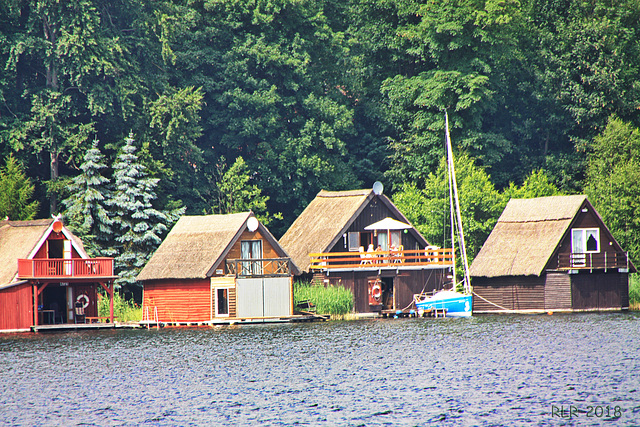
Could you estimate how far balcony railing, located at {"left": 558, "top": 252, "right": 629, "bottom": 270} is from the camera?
5850 cm

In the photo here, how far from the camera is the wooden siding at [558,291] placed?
2288 inches

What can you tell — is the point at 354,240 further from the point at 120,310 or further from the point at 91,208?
the point at 91,208

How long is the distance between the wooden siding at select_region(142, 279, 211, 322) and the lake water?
281cm

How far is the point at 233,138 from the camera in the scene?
74.4m

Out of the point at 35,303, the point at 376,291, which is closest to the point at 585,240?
the point at 376,291

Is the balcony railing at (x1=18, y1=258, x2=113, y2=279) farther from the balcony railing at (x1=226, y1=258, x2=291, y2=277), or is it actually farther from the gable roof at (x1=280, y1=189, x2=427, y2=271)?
the gable roof at (x1=280, y1=189, x2=427, y2=271)

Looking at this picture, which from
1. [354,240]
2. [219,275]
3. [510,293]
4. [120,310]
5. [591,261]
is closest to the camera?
[219,275]

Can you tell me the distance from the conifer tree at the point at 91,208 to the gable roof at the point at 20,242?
13.5ft

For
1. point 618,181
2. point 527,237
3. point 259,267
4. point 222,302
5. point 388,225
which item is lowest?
point 222,302

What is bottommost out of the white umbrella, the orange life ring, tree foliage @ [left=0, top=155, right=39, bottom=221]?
the orange life ring

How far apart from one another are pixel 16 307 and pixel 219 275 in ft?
34.8

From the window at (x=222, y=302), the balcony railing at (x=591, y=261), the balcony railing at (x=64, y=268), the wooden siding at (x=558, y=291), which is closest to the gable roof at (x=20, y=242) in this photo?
the balcony railing at (x=64, y=268)

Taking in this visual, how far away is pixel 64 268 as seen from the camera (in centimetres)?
5400

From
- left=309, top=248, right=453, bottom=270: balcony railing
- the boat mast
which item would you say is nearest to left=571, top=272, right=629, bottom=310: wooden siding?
the boat mast
